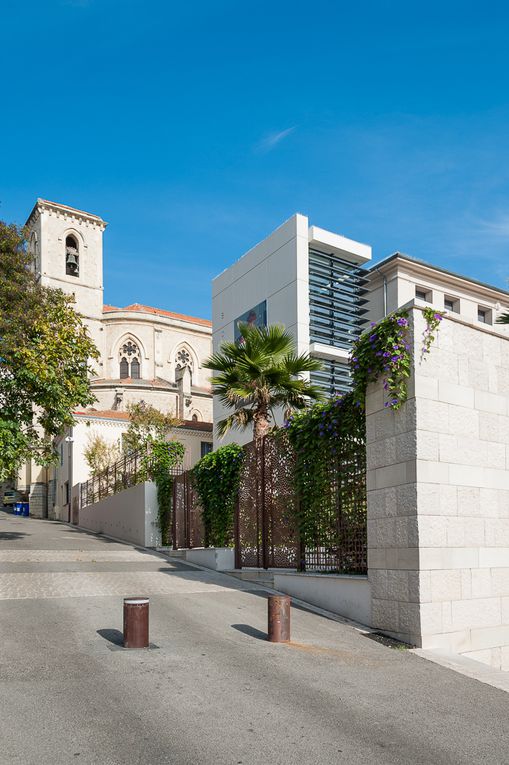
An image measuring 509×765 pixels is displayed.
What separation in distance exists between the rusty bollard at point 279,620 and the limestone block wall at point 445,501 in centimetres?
154

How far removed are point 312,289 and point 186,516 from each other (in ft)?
74.9

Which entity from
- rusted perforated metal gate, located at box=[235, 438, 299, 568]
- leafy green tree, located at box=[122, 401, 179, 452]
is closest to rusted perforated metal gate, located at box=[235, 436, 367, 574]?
rusted perforated metal gate, located at box=[235, 438, 299, 568]

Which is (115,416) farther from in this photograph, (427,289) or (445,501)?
(445,501)

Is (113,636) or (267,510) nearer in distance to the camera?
(113,636)

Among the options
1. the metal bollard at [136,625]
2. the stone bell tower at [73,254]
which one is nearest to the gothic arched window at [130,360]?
the stone bell tower at [73,254]

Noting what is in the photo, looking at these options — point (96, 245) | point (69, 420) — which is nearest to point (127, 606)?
point (69, 420)

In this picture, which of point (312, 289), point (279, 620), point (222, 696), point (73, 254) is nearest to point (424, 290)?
point (312, 289)

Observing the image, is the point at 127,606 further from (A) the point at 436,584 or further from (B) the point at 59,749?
(A) the point at 436,584

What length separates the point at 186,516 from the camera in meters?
20.9

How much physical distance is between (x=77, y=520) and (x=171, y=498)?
1926 centimetres

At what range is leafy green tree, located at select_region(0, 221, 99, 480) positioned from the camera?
20.8 metres

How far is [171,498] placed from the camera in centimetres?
2319

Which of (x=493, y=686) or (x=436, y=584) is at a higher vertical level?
(x=436, y=584)

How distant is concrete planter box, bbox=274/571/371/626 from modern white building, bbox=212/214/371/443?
2730 cm
